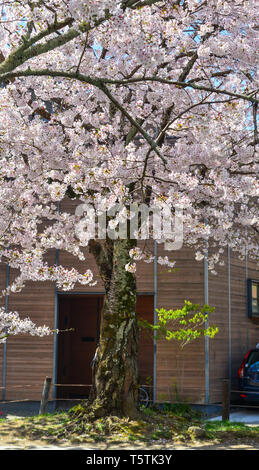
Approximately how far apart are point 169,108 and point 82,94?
1.40 m

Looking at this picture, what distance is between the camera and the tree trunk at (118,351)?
8.88 meters

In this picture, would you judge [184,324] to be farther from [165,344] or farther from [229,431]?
[229,431]

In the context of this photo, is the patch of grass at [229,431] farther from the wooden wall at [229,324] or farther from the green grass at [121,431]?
the wooden wall at [229,324]

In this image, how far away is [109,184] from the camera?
26.0ft

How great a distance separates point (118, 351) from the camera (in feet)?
29.3

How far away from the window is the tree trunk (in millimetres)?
6307

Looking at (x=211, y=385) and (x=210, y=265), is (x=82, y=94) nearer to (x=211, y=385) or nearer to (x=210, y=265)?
(x=210, y=265)

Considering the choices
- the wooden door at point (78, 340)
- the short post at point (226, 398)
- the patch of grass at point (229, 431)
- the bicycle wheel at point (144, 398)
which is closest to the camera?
the patch of grass at point (229, 431)

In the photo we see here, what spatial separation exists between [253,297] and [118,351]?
7295mm

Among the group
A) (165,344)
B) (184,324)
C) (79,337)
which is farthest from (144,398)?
(79,337)

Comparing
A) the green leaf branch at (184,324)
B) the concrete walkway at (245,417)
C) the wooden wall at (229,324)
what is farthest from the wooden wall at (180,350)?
the concrete walkway at (245,417)

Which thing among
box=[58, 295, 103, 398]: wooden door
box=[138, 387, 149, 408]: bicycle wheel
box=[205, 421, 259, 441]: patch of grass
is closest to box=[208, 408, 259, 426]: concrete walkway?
box=[205, 421, 259, 441]: patch of grass

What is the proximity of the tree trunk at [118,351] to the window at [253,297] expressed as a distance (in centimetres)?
631
